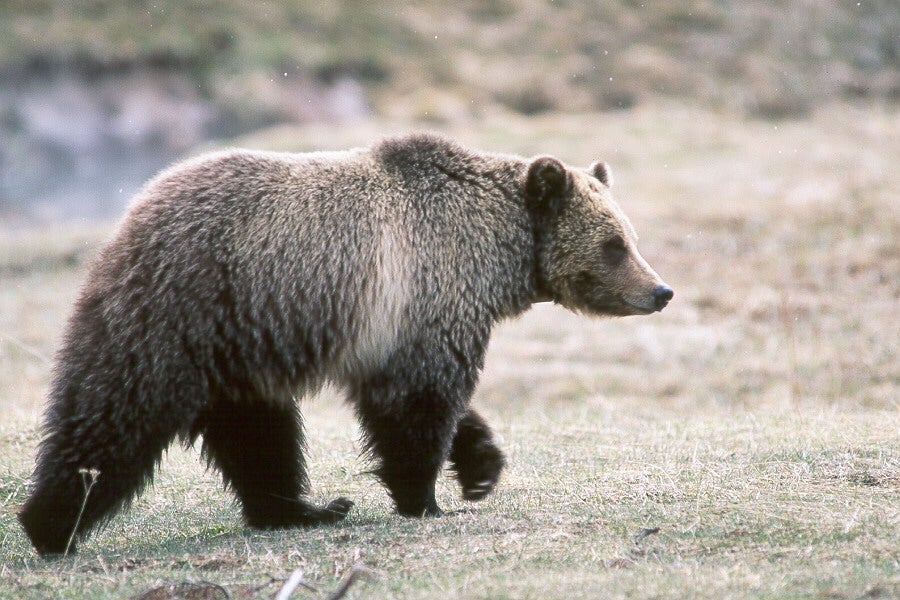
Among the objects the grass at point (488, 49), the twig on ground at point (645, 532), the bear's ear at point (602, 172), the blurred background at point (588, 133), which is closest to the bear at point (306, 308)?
the bear's ear at point (602, 172)

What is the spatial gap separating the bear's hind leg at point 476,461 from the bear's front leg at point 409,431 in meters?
0.49

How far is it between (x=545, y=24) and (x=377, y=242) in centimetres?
3259

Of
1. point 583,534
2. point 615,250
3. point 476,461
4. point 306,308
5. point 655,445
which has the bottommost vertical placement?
point 655,445

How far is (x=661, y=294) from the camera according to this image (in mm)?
7312

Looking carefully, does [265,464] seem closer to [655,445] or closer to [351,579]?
[351,579]

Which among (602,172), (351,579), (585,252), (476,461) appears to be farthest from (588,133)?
(351,579)

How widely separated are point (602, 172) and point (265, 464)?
2870 millimetres

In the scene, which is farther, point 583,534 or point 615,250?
point 615,250

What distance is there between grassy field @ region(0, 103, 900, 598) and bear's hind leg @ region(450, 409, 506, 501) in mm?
186

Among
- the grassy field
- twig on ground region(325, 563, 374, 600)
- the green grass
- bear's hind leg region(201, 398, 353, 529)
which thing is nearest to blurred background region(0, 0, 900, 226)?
the grassy field

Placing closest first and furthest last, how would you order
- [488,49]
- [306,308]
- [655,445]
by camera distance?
[306,308], [655,445], [488,49]

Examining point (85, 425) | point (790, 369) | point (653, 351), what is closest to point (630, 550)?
point (85, 425)

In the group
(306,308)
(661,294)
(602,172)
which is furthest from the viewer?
(602,172)

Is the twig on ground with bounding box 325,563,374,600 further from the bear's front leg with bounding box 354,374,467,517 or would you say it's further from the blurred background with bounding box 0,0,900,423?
the blurred background with bounding box 0,0,900,423
